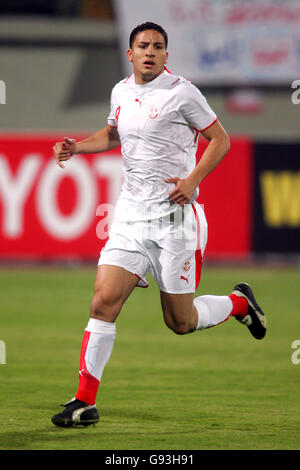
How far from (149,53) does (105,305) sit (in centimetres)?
156

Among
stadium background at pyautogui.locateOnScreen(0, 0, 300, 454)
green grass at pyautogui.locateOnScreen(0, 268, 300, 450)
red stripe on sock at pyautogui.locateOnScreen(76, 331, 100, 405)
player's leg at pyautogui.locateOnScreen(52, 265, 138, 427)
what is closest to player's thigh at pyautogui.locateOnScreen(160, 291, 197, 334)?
player's leg at pyautogui.locateOnScreen(52, 265, 138, 427)

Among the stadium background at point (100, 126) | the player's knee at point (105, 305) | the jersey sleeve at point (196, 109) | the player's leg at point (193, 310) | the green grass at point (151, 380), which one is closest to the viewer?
the green grass at point (151, 380)

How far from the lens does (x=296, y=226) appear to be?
55.0ft

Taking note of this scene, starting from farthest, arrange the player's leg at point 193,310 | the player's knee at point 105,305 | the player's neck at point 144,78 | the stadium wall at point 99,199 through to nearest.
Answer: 1. the stadium wall at point 99,199
2. the player's leg at point 193,310
3. the player's neck at point 144,78
4. the player's knee at point 105,305

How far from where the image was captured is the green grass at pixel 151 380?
570 cm

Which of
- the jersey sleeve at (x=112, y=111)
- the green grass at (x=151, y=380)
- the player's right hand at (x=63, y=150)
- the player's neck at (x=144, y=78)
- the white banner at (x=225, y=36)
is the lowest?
the green grass at (x=151, y=380)

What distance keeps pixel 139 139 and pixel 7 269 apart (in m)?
10.4

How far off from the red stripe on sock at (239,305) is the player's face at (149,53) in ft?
6.01

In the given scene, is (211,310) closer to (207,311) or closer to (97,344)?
(207,311)

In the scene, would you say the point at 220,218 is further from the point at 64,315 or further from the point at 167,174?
the point at 167,174

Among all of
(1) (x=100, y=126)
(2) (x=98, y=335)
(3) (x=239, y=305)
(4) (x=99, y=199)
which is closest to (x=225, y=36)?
(1) (x=100, y=126)

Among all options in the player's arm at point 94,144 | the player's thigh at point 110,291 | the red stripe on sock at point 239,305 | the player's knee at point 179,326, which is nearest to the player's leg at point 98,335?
the player's thigh at point 110,291

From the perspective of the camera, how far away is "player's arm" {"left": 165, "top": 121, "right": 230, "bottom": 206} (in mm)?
5957

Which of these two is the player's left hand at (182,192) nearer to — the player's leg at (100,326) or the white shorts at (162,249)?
the white shorts at (162,249)
